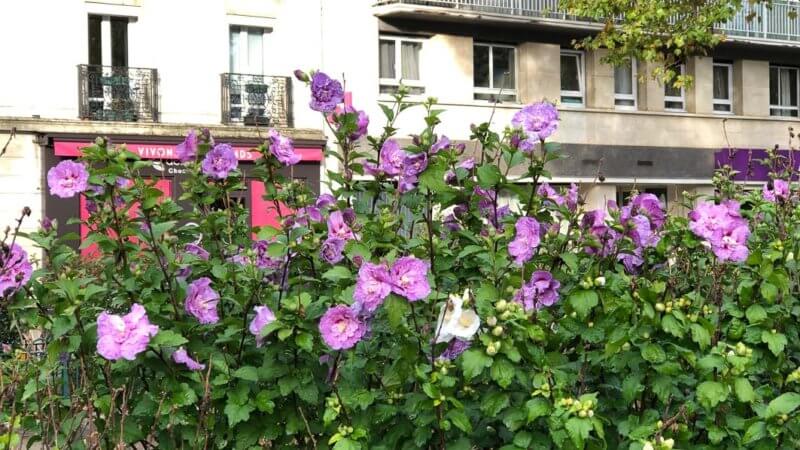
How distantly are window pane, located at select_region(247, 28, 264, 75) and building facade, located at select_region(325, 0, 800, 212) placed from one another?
1421 mm

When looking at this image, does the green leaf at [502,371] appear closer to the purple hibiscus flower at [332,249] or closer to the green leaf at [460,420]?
the green leaf at [460,420]

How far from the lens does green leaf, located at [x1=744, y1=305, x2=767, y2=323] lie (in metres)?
3.17

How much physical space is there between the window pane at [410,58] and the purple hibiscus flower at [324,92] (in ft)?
65.7

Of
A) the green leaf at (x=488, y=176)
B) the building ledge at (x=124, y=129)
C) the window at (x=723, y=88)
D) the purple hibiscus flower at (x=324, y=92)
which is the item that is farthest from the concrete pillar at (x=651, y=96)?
the green leaf at (x=488, y=176)

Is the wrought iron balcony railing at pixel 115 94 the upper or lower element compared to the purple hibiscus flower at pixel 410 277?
upper

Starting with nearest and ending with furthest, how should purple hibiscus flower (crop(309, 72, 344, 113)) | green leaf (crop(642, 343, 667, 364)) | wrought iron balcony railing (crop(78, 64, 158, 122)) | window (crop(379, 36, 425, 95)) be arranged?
green leaf (crop(642, 343, 667, 364))
purple hibiscus flower (crop(309, 72, 344, 113))
wrought iron balcony railing (crop(78, 64, 158, 122))
window (crop(379, 36, 425, 95))

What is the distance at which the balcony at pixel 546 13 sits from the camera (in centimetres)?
2273

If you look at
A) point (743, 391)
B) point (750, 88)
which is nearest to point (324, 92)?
point (743, 391)

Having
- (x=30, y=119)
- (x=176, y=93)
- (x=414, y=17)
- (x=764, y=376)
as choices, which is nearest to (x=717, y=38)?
(x=414, y=17)

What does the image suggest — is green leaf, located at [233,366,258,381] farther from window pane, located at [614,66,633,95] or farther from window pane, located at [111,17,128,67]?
window pane, located at [614,66,633,95]

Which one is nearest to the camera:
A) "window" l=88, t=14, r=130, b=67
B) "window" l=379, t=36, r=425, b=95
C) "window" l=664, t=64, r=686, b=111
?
"window" l=88, t=14, r=130, b=67

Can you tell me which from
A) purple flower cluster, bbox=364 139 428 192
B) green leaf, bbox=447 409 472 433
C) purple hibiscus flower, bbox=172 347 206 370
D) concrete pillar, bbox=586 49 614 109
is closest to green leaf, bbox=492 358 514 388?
green leaf, bbox=447 409 472 433

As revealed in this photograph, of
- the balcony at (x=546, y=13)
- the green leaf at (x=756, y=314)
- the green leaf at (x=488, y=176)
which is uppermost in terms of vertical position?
the balcony at (x=546, y=13)

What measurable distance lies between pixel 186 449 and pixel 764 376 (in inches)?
72.5
